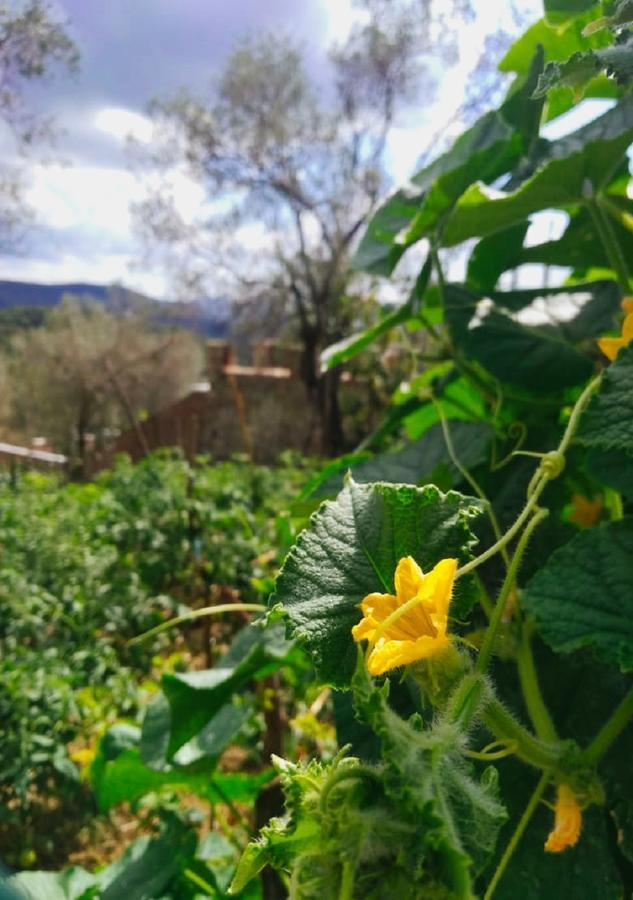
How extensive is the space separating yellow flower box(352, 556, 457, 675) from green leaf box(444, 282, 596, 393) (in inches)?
14.0

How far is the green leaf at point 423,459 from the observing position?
56cm

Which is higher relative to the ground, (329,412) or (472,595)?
(329,412)

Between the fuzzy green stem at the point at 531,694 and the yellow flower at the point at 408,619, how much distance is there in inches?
5.8

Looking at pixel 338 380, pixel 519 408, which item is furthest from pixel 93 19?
pixel 338 380

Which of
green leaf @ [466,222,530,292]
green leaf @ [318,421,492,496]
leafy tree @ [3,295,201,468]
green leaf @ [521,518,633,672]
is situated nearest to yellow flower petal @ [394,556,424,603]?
green leaf @ [521,518,633,672]

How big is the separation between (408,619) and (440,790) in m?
0.08

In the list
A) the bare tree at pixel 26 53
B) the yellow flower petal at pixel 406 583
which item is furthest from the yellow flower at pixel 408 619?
the bare tree at pixel 26 53

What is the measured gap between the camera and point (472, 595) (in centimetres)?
31

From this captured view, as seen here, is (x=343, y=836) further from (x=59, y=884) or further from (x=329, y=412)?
(x=329, y=412)

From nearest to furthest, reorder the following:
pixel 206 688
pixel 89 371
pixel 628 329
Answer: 1. pixel 628 329
2. pixel 206 688
3. pixel 89 371

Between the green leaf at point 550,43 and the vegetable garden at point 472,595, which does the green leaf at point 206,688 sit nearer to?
the vegetable garden at point 472,595

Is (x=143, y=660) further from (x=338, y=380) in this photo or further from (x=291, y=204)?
(x=291, y=204)

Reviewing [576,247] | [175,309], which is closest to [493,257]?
[576,247]

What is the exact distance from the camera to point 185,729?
625 millimetres
